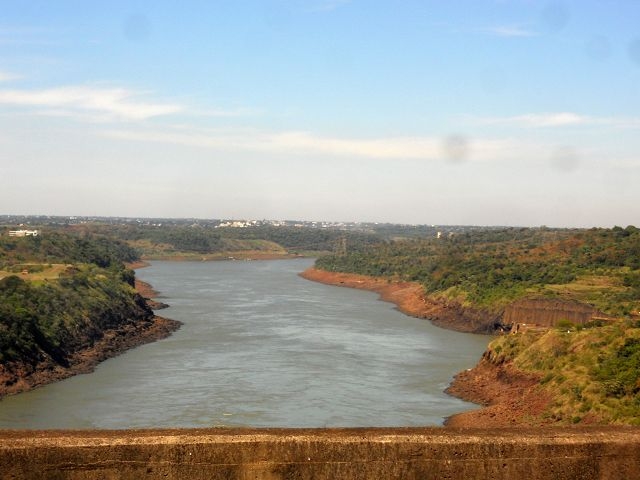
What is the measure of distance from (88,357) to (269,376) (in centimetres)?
1335

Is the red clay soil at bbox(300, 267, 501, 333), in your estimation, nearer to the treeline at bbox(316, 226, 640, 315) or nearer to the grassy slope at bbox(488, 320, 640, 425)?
the treeline at bbox(316, 226, 640, 315)

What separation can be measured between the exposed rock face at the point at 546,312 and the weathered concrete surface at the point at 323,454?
44852 millimetres

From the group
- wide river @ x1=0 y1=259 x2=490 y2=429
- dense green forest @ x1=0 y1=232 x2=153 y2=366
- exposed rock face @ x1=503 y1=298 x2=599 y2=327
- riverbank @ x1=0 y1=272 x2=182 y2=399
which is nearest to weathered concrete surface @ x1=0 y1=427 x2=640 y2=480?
wide river @ x1=0 y1=259 x2=490 y2=429

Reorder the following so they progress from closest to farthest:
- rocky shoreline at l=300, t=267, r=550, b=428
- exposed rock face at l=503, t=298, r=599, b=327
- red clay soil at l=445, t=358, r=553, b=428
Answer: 1. red clay soil at l=445, t=358, r=553, b=428
2. rocky shoreline at l=300, t=267, r=550, b=428
3. exposed rock face at l=503, t=298, r=599, b=327

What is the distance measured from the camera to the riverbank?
40156mm

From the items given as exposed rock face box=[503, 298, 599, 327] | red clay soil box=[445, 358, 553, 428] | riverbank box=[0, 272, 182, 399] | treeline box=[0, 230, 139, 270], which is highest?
treeline box=[0, 230, 139, 270]

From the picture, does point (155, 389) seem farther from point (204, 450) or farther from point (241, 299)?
point (241, 299)

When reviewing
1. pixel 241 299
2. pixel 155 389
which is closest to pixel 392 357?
pixel 155 389

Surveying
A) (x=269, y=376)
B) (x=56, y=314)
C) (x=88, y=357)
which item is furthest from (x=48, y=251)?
(x=269, y=376)

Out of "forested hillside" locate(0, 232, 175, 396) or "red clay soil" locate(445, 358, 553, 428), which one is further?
"forested hillside" locate(0, 232, 175, 396)

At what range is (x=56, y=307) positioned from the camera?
53.2m

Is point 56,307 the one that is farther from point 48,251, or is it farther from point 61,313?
point 48,251

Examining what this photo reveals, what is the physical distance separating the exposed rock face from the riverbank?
91.4 feet

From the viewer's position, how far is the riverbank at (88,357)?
40156 millimetres
